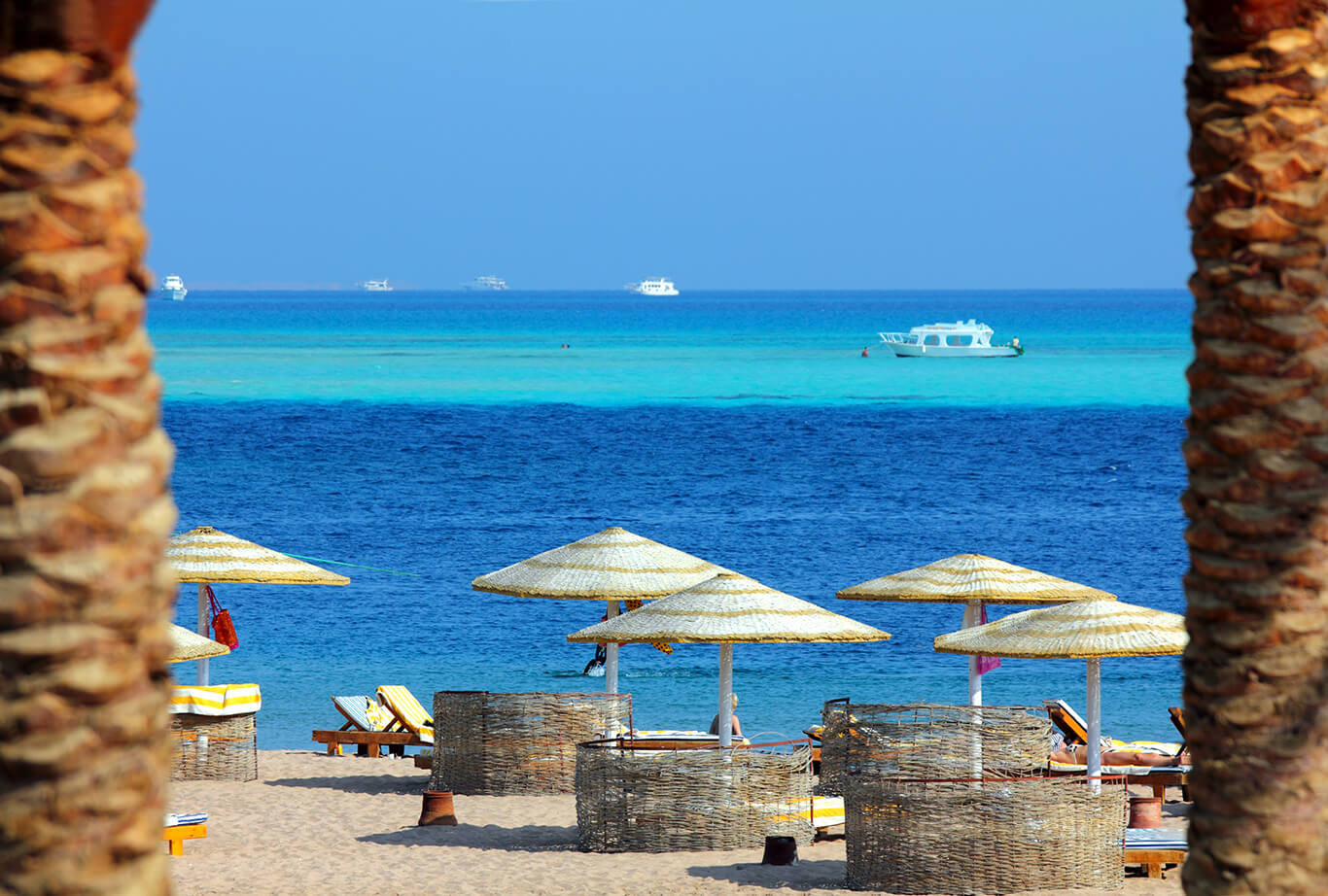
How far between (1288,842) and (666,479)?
167 ft

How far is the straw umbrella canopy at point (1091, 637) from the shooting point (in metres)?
11.9

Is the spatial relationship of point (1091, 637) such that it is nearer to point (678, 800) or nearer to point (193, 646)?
point (678, 800)

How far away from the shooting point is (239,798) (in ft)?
49.6

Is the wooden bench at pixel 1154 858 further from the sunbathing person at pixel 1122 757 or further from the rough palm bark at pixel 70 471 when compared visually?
the rough palm bark at pixel 70 471

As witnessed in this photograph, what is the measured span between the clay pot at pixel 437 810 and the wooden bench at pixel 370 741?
13.9 ft

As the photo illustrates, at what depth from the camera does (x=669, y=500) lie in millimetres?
50688

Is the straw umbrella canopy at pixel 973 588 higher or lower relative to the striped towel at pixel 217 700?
higher

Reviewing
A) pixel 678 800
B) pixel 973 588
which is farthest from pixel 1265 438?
pixel 973 588

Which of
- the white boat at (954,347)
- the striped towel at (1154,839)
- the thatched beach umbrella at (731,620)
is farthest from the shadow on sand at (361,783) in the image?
the white boat at (954,347)

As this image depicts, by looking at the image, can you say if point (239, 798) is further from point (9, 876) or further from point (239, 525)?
point (239, 525)

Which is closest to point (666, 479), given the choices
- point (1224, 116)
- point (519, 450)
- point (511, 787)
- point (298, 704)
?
point (519, 450)

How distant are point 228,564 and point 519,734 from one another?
3.30 metres

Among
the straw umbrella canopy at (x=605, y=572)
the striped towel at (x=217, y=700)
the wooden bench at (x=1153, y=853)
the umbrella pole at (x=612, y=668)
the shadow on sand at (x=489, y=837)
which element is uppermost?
the straw umbrella canopy at (x=605, y=572)

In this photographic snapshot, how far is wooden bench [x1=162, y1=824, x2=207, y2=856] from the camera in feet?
40.2
